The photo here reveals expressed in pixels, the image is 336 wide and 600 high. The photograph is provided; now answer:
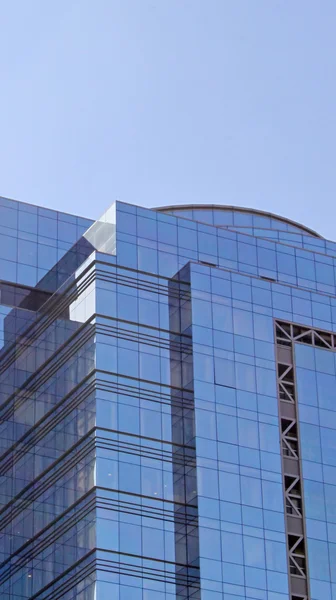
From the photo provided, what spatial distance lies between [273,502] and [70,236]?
30249 millimetres

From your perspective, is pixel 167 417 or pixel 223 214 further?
pixel 223 214

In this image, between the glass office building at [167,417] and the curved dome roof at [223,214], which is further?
the curved dome roof at [223,214]

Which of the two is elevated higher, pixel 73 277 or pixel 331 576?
pixel 73 277

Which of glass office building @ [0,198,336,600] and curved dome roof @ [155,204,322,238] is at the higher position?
curved dome roof @ [155,204,322,238]

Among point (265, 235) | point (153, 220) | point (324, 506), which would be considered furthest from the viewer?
point (265, 235)

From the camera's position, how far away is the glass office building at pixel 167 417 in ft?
316

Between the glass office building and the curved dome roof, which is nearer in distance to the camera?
the glass office building

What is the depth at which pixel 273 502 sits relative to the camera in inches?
3937

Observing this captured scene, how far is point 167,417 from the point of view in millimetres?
101000

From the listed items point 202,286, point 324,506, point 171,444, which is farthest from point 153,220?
point 324,506

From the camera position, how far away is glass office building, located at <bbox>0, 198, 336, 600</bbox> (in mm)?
96250

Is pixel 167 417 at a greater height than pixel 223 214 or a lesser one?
lesser

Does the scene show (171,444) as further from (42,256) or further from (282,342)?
(42,256)

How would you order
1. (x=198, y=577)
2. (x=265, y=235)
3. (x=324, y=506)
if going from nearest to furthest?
1. (x=198, y=577)
2. (x=324, y=506)
3. (x=265, y=235)
